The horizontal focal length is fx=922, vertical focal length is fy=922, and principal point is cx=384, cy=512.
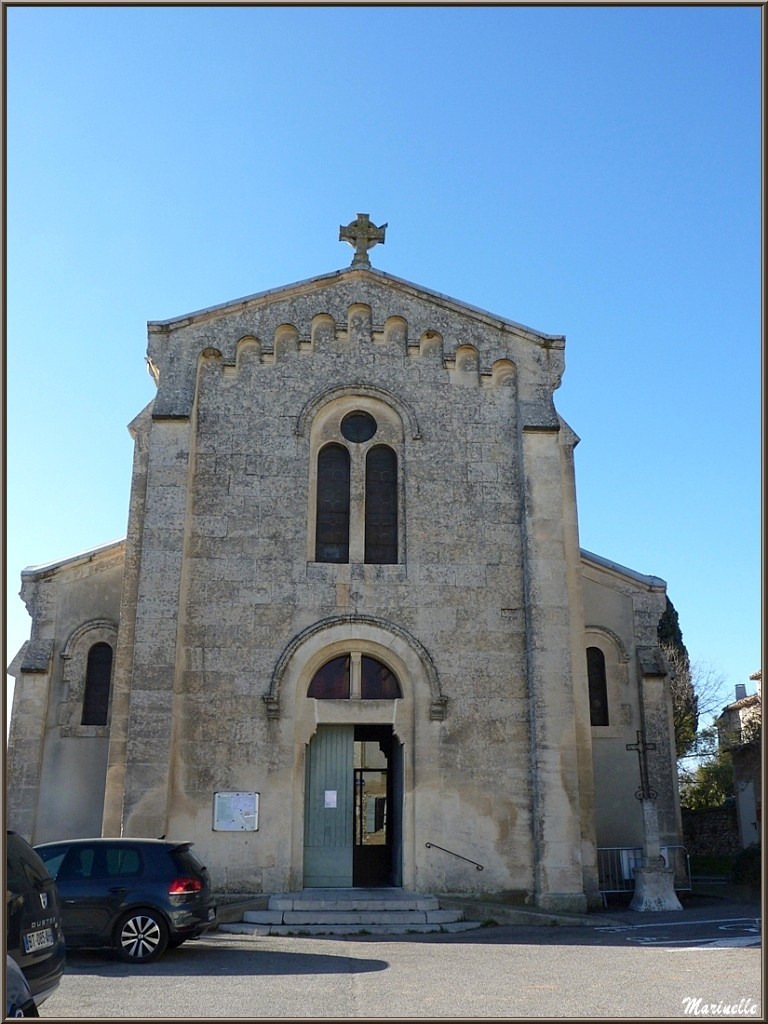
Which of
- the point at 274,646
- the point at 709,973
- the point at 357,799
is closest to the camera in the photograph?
the point at 709,973

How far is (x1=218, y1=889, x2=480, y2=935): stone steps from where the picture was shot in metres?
14.1

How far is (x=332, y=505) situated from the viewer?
18016 mm

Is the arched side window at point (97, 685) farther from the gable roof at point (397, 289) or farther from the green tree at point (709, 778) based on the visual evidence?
the green tree at point (709, 778)

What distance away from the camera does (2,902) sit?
6691mm

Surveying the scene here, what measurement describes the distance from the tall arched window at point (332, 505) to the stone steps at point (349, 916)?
599cm

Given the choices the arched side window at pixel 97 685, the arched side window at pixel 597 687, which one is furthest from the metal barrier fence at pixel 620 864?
the arched side window at pixel 97 685

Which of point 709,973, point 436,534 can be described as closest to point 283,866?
point 436,534

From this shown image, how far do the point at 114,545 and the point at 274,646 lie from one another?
4817mm

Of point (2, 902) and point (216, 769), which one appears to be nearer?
point (2, 902)

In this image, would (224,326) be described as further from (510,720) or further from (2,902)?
(2,902)

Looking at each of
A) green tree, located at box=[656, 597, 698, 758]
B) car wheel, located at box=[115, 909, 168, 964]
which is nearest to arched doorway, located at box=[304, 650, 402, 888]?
car wheel, located at box=[115, 909, 168, 964]

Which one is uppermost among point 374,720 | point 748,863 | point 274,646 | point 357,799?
point 274,646

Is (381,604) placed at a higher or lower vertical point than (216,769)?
higher

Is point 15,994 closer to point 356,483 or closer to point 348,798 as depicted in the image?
point 348,798
